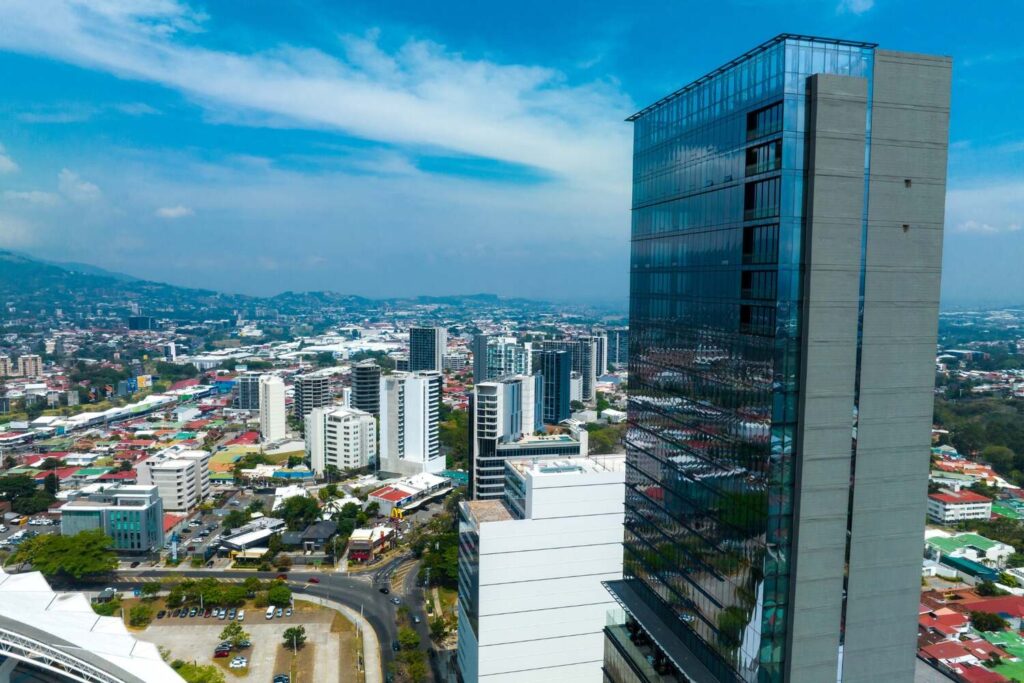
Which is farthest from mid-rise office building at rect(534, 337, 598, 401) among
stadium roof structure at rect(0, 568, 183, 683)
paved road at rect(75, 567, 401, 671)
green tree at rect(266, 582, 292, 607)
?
stadium roof structure at rect(0, 568, 183, 683)

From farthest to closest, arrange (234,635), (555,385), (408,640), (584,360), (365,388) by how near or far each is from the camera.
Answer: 1. (584,360)
2. (555,385)
3. (365,388)
4. (234,635)
5. (408,640)

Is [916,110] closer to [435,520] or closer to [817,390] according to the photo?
[817,390]

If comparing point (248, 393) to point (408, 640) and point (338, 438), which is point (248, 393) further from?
point (408, 640)

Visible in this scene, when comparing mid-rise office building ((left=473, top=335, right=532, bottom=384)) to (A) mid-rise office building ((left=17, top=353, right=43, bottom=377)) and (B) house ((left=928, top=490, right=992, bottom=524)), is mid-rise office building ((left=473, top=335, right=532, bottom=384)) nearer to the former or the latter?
(B) house ((left=928, top=490, right=992, bottom=524))

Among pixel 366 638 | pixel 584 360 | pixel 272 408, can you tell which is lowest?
pixel 366 638

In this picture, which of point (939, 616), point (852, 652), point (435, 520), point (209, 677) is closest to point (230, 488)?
point (435, 520)

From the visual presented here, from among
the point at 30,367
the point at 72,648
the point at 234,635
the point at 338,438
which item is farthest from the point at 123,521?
the point at 30,367

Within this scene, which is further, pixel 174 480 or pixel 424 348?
pixel 424 348
